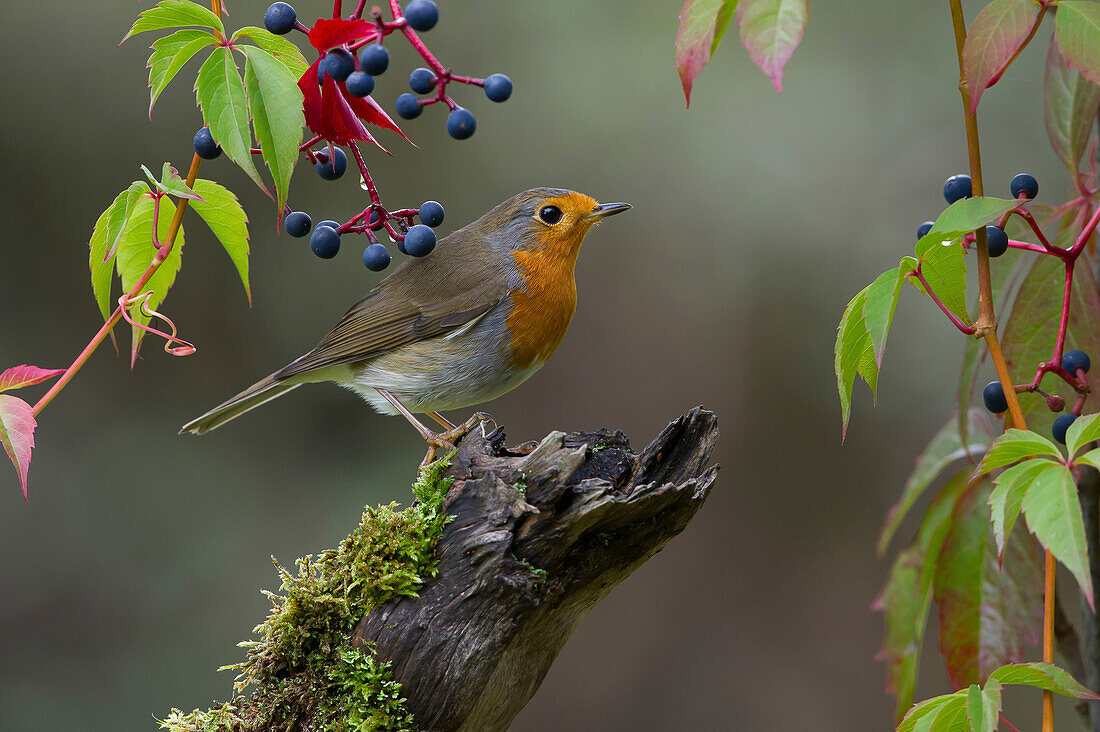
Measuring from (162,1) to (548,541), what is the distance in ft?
3.97

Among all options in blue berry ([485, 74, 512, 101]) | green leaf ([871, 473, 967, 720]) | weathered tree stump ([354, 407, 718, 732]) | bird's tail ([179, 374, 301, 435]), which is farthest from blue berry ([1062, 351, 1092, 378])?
bird's tail ([179, 374, 301, 435])

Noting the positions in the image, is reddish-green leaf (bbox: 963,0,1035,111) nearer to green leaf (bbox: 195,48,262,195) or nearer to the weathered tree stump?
the weathered tree stump

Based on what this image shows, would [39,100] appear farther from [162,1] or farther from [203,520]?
[162,1]

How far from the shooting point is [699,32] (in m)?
1.40

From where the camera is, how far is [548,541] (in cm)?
199

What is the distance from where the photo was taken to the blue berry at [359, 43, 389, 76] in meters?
1.56

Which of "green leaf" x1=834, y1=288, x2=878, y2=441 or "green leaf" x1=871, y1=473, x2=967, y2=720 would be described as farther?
"green leaf" x1=871, y1=473, x2=967, y2=720

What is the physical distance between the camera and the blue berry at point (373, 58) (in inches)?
61.4

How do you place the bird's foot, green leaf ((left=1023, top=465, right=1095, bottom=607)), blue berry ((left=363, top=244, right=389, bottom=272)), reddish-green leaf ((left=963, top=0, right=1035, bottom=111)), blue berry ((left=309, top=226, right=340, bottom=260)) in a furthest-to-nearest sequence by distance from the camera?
the bird's foot → blue berry ((left=363, top=244, right=389, bottom=272)) → blue berry ((left=309, top=226, right=340, bottom=260)) → reddish-green leaf ((left=963, top=0, right=1035, bottom=111)) → green leaf ((left=1023, top=465, right=1095, bottom=607))

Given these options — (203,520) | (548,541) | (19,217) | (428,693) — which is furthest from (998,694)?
(19,217)

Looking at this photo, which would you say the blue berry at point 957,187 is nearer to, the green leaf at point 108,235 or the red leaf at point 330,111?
the red leaf at point 330,111

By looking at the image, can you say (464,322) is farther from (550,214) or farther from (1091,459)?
(1091,459)

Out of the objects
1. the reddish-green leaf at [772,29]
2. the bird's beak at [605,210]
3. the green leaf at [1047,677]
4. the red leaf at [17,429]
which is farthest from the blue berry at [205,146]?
the green leaf at [1047,677]

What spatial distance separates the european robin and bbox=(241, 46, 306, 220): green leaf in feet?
4.75
